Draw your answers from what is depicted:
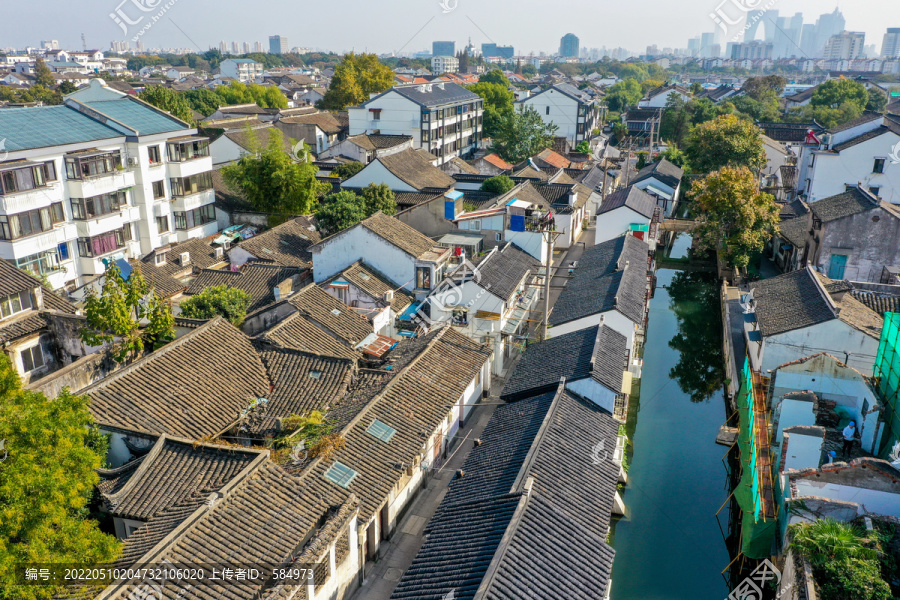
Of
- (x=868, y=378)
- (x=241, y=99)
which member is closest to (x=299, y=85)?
(x=241, y=99)

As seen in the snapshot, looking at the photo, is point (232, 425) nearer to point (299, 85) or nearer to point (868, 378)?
point (868, 378)

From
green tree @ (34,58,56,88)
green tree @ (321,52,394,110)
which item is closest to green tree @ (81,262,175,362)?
green tree @ (321,52,394,110)

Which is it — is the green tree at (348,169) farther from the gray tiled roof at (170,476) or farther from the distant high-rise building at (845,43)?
the distant high-rise building at (845,43)

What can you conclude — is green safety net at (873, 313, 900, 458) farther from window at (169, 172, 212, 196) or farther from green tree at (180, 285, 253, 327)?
window at (169, 172, 212, 196)

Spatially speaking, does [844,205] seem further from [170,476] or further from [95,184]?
[95,184]

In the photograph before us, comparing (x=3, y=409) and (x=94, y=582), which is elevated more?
(x=3, y=409)

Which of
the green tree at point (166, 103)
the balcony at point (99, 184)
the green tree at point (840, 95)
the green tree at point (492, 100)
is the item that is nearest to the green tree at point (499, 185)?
the balcony at point (99, 184)

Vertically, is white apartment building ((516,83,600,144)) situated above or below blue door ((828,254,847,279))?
above

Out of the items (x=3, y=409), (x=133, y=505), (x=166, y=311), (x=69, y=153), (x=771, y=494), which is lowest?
(x=771, y=494)
